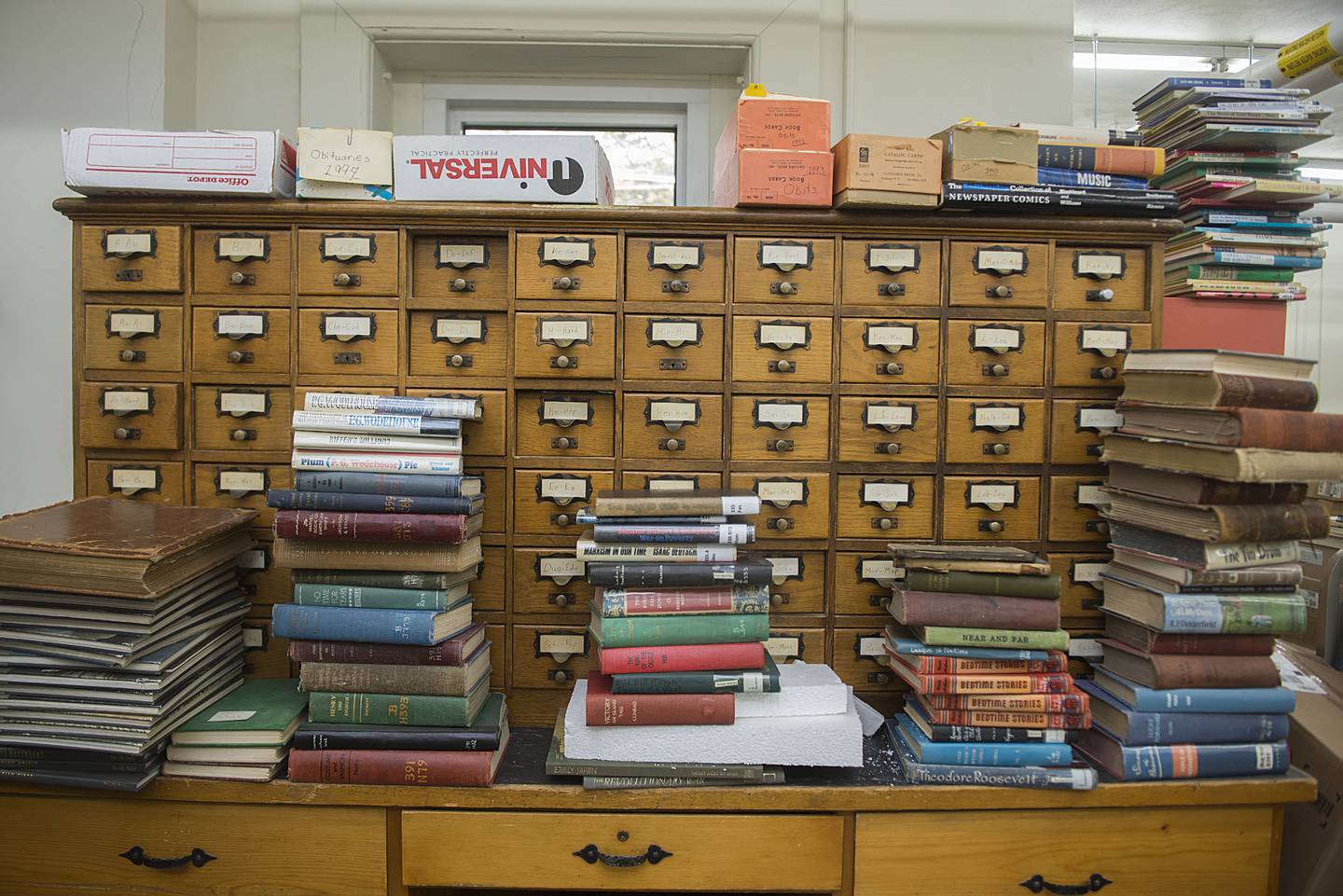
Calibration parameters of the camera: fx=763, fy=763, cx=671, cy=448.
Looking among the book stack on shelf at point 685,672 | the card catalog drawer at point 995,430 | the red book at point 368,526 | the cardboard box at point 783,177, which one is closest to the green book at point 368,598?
the red book at point 368,526

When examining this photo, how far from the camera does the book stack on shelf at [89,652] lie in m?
1.72

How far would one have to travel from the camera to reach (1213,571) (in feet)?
6.06

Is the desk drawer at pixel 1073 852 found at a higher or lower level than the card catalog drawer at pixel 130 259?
lower

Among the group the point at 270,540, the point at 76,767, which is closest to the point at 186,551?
the point at 270,540

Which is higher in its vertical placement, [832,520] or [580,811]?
[832,520]

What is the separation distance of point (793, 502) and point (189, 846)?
171 cm

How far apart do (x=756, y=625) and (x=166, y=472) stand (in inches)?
65.8

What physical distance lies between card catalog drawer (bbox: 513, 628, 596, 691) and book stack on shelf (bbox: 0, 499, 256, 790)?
818mm

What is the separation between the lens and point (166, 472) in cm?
212

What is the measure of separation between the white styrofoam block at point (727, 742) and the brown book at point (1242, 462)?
102 cm

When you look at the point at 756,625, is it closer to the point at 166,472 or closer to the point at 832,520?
the point at 832,520

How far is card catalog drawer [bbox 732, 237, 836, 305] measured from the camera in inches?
82.8

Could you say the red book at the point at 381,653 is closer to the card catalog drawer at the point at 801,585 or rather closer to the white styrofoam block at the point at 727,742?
the white styrofoam block at the point at 727,742

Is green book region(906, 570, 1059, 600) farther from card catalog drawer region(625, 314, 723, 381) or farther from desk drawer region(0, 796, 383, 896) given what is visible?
desk drawer region(0, 796, 383, 896)
